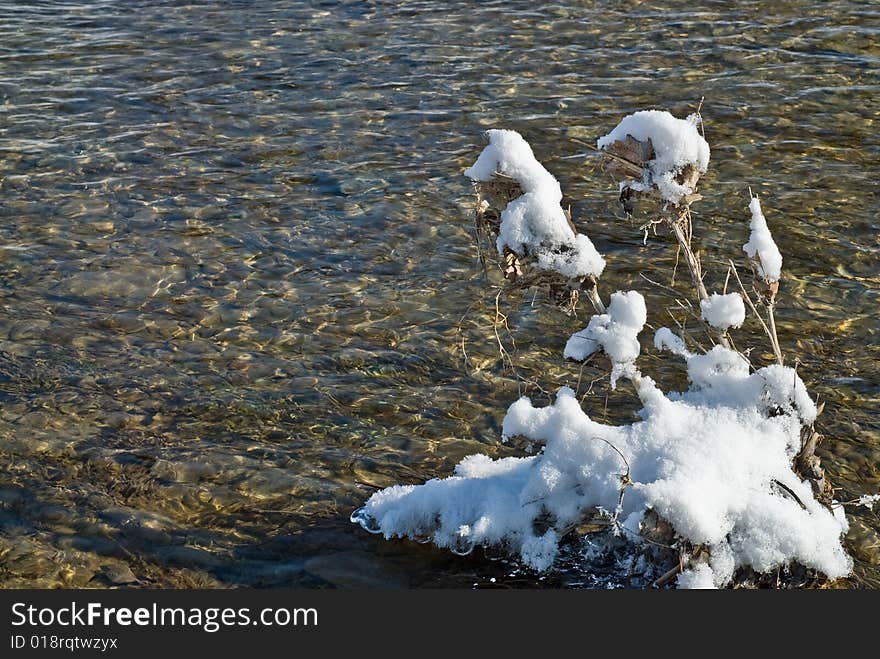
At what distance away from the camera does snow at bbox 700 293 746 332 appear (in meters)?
3.94

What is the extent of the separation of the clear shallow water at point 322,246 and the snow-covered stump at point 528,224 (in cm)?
119

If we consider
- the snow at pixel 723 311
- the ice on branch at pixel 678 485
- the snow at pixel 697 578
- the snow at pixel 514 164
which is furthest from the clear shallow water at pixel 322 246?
the snow at pixel 514 164

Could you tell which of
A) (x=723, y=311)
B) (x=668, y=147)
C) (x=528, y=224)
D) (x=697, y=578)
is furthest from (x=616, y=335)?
(x=697, y=578)

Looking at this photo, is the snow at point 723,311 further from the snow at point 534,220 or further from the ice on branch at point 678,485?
the snow at point 534,220

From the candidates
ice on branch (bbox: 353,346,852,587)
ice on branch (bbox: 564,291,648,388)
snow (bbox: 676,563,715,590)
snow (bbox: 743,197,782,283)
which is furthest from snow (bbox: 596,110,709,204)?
snow (bbox: 676,563,715,590)

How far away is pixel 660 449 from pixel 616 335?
0.45 m

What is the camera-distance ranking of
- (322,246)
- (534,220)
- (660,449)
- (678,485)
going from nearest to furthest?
(678,485), (534,220), (660,449), (322,246)

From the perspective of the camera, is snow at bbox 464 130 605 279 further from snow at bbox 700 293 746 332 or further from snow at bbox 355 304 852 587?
snow at bbox 700 293 746 332

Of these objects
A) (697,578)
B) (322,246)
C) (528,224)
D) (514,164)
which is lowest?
(322,246)

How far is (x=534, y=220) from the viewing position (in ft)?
12.6

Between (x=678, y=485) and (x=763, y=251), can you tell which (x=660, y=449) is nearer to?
(x=678, y=485)

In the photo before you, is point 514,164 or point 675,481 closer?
point 675,481

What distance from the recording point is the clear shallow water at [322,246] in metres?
4.68

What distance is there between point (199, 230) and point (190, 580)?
11.6 feet
